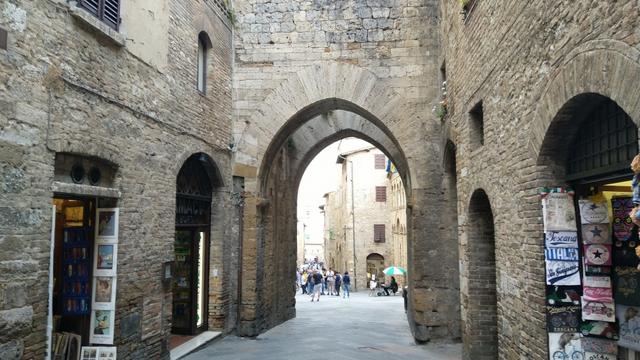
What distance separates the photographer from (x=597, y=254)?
14.2ft

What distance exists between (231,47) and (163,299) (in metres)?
5.68

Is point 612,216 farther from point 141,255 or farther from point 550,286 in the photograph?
point 141,255

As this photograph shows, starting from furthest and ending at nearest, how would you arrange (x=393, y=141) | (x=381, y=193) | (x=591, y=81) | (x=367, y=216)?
1. (x=381, y=193)
2. (x=367, y=216)
3. (x=393, y=141)
4. (x=591, y=81)

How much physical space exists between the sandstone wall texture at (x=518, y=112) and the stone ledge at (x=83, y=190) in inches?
185

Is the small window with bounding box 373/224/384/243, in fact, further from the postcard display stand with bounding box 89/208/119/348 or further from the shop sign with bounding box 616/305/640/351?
the shop sign with bounding box 616/305/640/351

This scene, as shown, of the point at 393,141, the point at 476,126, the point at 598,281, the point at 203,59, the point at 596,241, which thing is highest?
the point at 203,59

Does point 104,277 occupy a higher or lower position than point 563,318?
higher

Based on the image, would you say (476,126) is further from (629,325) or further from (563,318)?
(629,325)

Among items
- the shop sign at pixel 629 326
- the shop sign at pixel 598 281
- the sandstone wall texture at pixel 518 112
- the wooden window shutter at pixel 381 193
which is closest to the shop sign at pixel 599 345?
the shop sign at pixel 629 326

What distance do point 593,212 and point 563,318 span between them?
965 mm

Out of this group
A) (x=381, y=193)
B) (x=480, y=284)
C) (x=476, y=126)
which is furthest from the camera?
(x=381, y=193)

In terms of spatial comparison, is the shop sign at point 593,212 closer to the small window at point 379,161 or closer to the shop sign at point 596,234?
the shop sign at point 596,234

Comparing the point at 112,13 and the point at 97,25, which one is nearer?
the point at 97,25

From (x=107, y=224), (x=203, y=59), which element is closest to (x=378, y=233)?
(x=203, y=59)
